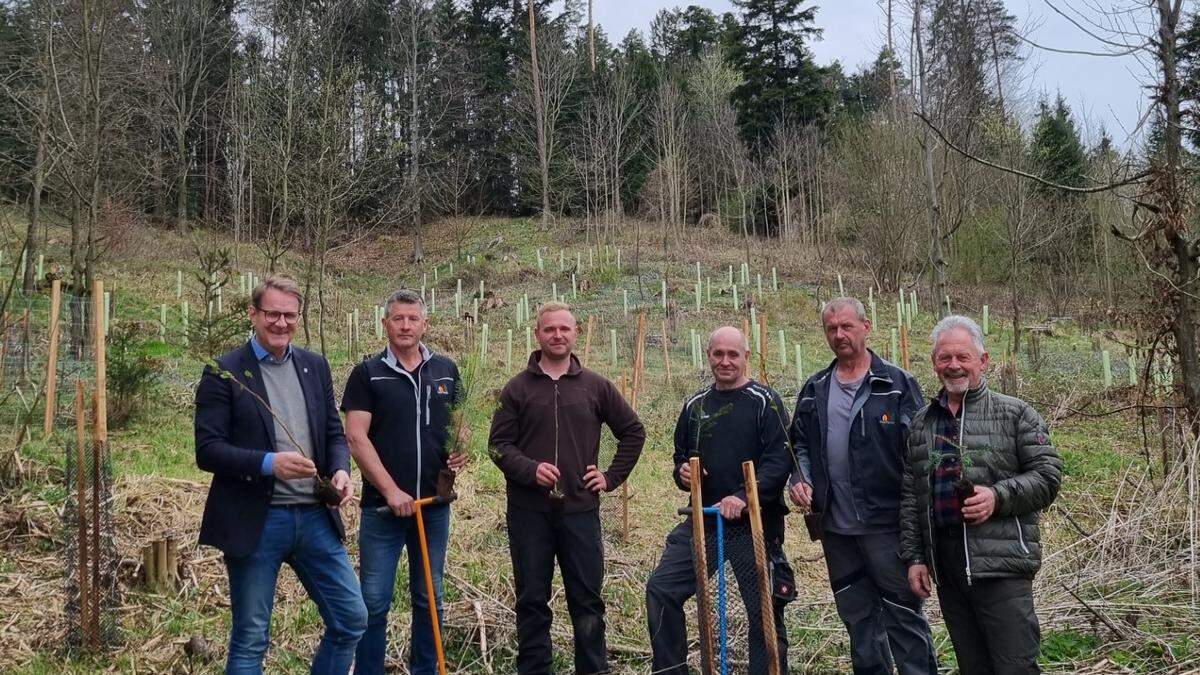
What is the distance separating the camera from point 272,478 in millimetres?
2898

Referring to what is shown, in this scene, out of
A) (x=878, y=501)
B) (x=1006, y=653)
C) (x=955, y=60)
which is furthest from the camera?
(x=955, y=60)

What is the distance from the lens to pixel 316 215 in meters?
12.4

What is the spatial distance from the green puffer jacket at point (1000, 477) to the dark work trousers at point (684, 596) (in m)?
0.73

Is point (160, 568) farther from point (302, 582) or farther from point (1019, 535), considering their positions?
point (1019, 535)

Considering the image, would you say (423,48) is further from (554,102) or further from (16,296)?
(16,296)

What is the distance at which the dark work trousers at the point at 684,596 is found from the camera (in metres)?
3.39

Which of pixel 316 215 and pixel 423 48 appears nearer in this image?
pixel 316 215

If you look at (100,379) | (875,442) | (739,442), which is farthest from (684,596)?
(100,379)

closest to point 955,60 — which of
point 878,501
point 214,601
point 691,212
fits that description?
point 878,501

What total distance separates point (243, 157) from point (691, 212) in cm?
1882

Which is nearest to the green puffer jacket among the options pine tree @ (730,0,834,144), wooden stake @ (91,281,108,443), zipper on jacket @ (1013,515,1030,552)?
zipper on jacket @ (1013,515,1030,552)

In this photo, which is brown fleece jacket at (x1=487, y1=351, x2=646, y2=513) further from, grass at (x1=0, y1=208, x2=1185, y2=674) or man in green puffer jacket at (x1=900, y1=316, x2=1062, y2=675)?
man in green puffer jacket at (x1=900, y1=316, x2=1062, y2=675)

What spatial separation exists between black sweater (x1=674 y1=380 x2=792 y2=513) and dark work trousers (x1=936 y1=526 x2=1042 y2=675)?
2.49 ft

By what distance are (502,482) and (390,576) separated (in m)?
4.30
